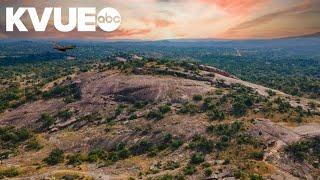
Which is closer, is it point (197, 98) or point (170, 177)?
point (170, 177)

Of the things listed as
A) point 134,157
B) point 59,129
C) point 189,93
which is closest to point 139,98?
point 189,93

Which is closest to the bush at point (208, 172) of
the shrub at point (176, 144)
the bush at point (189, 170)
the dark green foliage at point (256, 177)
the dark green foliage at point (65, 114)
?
the bush at point (189, 170)

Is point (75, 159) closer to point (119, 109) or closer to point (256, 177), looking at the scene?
point (119, 109)

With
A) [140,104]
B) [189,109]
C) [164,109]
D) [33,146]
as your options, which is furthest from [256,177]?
[33,146]

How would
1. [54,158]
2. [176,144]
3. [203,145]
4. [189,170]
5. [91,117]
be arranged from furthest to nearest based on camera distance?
[91,117] → [176,144] → [54,158] → [203,145] → [189,170]

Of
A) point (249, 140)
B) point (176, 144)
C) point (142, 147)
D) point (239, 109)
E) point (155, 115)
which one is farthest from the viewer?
point (155, 115)

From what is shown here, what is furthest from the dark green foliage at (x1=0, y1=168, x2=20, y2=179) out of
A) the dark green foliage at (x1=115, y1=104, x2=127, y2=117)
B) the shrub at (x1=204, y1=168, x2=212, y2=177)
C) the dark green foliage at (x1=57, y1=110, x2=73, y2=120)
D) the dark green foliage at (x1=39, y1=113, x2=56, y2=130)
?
the dark green foliage at (x1=115, y1=104, x2=127, y2=117)
